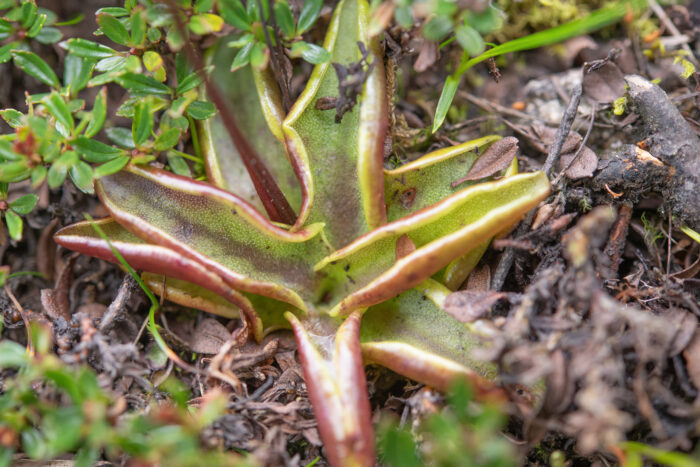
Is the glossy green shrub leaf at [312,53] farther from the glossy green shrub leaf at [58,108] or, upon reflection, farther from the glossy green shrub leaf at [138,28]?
the glossy green shrub leaf at [58,108]

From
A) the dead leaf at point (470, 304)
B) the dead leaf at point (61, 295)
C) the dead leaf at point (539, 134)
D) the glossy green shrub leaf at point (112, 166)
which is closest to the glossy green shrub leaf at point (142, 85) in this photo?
the glossy green shrub leaf at point (112, 166)

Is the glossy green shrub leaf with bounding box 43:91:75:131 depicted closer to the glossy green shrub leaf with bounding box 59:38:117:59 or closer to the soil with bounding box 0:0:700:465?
the glossy green shrub leaf with bounding box 59:38:117:59

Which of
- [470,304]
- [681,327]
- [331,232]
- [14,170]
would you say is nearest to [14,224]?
[14,170]

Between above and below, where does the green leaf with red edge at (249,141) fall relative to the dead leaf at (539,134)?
above

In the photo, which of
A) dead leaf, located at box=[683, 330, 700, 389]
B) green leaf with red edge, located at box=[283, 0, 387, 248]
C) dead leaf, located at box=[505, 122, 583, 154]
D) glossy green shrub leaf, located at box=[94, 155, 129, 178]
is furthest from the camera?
dead leaf, located at box=[505, 122, 583, 154]

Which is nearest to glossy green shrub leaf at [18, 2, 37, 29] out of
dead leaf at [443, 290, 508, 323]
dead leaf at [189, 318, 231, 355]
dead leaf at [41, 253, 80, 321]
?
dead leaf at [41, 253, 80, 321]

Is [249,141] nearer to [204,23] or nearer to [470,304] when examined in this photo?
[204,23]

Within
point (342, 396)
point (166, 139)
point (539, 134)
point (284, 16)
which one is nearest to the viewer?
point (342, 396)
